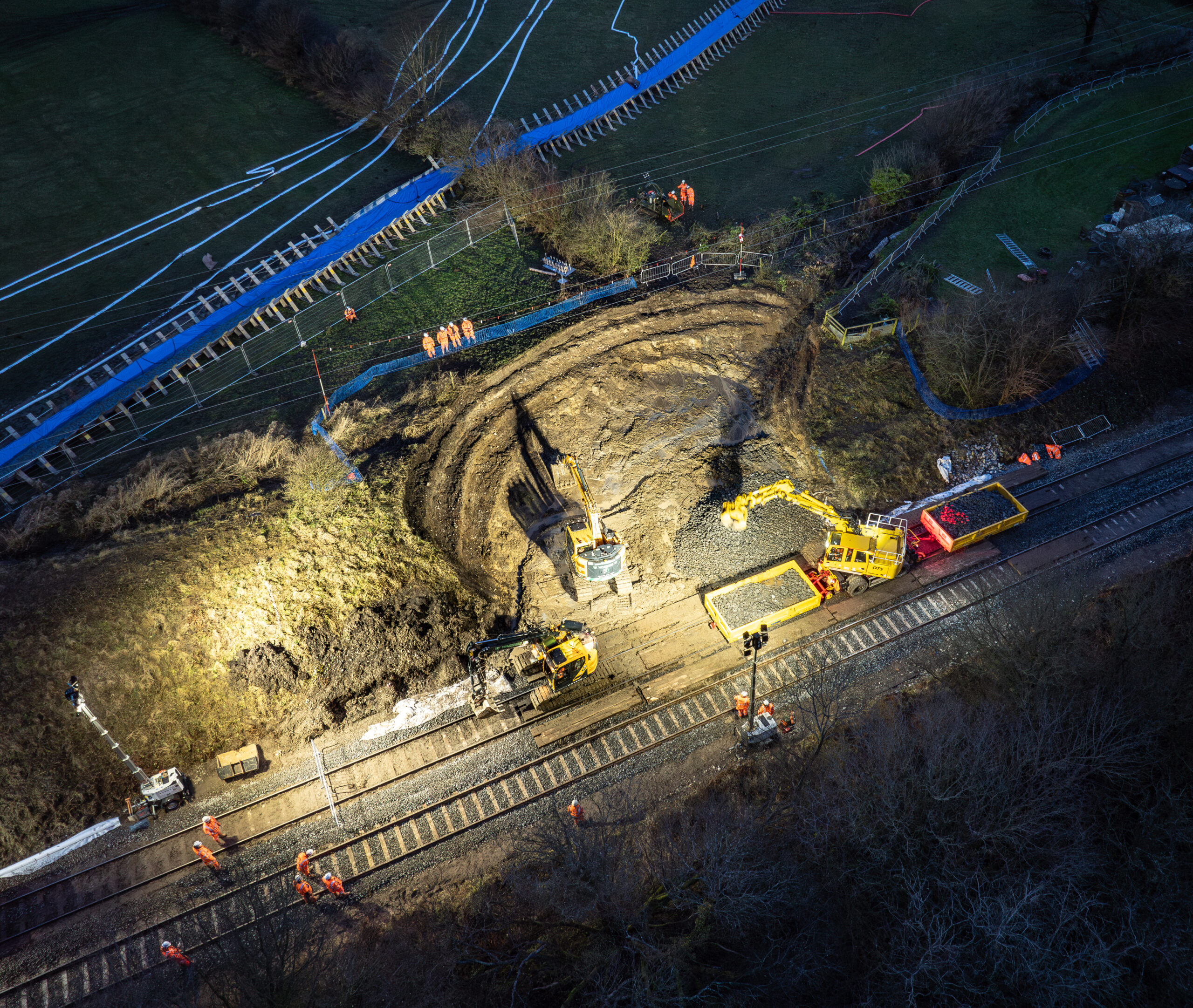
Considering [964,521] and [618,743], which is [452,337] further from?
[964,521]

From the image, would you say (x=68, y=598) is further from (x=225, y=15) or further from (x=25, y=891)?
(x=225, y=15)

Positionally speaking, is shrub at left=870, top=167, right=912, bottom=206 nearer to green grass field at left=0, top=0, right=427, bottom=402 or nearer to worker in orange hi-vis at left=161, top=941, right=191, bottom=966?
green grass field at left=0, top=0, right=427, bottom=402

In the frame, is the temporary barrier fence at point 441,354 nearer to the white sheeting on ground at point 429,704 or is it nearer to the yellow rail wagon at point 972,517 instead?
the white sheeting on ground at point 429,704

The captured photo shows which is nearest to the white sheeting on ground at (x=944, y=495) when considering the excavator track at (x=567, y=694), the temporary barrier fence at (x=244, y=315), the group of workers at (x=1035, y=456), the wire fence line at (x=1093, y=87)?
the group of workers at (x=1035, y=456)

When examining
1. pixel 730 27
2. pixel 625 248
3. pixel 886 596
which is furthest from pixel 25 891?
pixel 730 27

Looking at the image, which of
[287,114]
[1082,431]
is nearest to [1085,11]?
[1082,431]

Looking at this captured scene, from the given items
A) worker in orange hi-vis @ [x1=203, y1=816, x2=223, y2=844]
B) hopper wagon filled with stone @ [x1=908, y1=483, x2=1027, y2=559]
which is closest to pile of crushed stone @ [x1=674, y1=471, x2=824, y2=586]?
hopper wagon filled with stone @ [x1=908, y1=483, x2=1027, y2=559]
